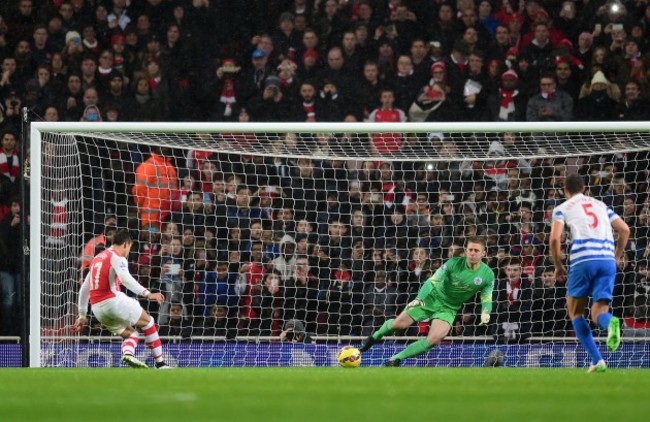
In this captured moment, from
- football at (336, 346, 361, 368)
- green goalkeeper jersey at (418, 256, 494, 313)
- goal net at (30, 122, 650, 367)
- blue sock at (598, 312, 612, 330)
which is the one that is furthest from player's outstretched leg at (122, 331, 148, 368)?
blue sock at (598, 312, 612, 330)

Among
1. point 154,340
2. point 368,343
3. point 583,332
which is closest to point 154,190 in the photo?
point 154,340

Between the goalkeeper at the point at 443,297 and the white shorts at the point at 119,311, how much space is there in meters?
2.61

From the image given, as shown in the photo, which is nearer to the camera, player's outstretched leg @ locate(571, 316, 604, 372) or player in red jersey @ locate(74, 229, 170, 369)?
player's outstretched leg @ locate(571, 316, 604, 372)

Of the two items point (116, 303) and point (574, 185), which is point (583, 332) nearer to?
point (574, 185)

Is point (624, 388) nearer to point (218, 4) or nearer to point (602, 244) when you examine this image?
point (602, 244)

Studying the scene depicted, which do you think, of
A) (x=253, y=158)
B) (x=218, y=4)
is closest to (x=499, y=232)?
(x=253, y=158)

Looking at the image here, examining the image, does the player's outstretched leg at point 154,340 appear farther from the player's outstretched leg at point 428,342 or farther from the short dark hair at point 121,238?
the player's outstretched leg at point 428,342

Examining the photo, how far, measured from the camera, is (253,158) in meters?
15.7

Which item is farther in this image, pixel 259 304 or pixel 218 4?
pixel 218 4

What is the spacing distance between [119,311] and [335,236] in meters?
3.07

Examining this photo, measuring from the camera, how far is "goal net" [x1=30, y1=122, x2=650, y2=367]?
14500 mm

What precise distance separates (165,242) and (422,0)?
5843 millimetres

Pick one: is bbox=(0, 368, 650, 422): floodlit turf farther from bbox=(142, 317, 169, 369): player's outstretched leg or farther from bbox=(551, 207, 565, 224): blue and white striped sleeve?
bbox=(142, 317, 169, 369): player's outstretched leg

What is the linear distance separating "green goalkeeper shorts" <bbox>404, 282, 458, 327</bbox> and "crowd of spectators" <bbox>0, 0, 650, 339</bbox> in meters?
1.04
